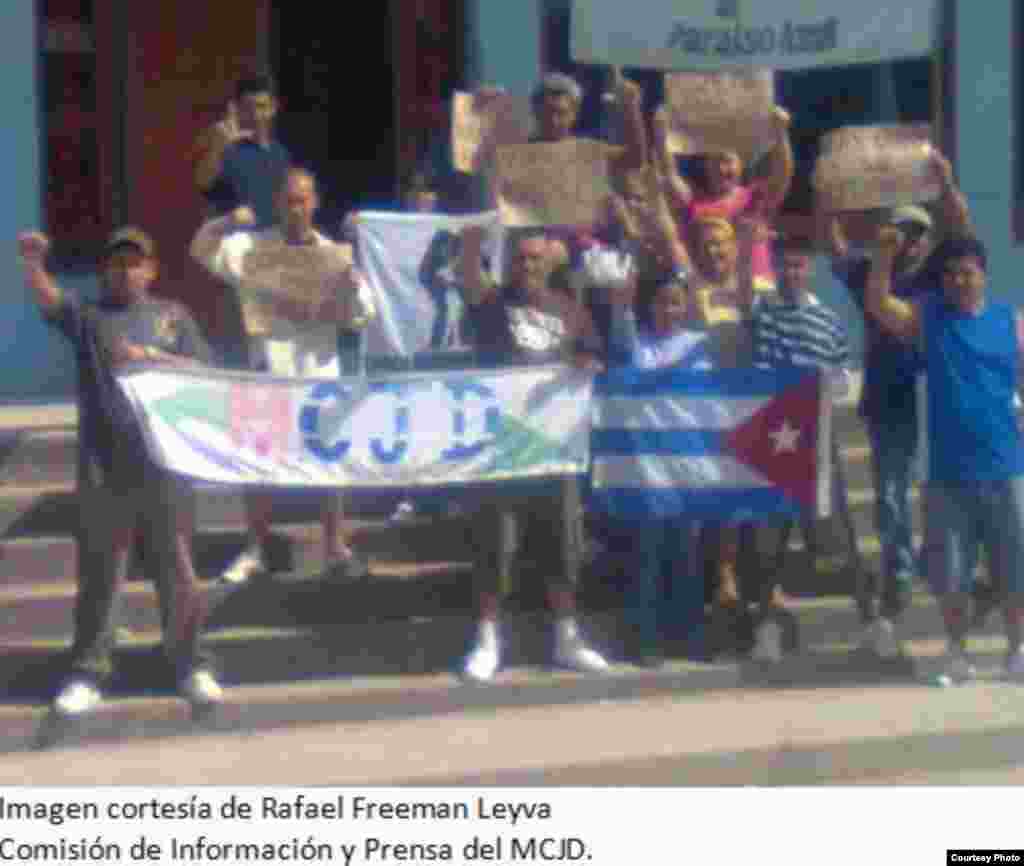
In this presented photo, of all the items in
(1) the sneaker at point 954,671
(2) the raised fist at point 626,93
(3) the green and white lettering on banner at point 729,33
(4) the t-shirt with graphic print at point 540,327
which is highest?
(3) the green and white lettering on banner at point 729,33

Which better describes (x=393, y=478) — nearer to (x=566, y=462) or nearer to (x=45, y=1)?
(x=566, y=462)

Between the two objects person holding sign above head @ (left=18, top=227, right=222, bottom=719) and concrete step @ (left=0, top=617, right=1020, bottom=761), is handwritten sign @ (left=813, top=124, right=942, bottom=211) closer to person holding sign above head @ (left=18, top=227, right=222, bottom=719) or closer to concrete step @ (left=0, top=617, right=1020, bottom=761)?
concrete step @ (left=0, top=617, right=1020, bottom=761)

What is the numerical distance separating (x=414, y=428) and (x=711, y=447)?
48.3 inches

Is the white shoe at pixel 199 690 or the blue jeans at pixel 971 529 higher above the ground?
the blue jeans at pixel 971 529

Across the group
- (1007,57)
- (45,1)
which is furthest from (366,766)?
(1007,57)

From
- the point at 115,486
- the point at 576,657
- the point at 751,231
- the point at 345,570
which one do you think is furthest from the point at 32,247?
the point at 751,231

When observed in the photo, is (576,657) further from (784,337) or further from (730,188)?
(730,188)

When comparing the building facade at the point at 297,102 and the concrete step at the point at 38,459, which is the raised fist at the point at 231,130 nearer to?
the concrete step at the point at 38,459

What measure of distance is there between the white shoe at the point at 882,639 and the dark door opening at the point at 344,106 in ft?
13.6

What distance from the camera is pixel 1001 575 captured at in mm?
10266

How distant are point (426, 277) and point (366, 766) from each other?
257 centimetres

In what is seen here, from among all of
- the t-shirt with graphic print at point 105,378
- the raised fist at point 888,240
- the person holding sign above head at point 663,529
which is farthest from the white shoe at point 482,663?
the raised fist at point 888,240

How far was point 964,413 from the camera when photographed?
10.2 m

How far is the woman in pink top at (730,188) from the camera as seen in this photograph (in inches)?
419
